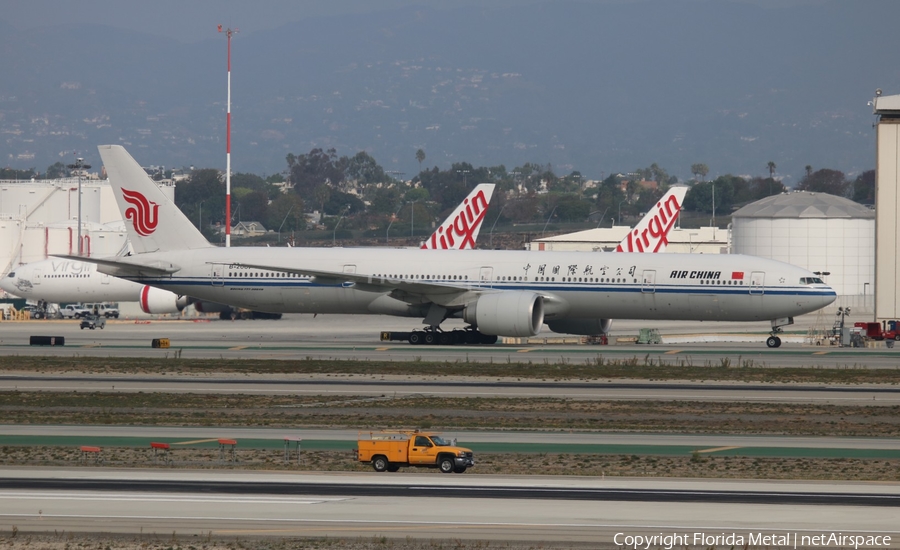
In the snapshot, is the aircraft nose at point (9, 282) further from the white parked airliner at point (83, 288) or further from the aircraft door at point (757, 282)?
the aircraft door at point (757, 282)

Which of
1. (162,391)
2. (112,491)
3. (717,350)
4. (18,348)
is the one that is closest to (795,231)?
(717,350)

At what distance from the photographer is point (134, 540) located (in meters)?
18.1

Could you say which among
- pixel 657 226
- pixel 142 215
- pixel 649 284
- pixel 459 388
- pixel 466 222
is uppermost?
pixel 466 222

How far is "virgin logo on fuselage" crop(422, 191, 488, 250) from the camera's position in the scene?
7025 cm

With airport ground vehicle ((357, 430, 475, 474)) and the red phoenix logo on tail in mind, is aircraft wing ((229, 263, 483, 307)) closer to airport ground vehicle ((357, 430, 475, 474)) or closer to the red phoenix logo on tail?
the red phoenix logo on tail

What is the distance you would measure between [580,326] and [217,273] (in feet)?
56.7

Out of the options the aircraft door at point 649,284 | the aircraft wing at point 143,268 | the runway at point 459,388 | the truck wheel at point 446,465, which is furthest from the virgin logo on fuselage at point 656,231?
the truck wheel at point 446,465

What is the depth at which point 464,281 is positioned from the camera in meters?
54.7

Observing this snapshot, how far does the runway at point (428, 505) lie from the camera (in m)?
18.8

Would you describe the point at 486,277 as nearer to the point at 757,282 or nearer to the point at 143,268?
the point at 757,282

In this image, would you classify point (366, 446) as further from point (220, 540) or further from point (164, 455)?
point (220, 540)

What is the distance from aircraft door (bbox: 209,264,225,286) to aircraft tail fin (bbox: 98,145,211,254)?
241 cm

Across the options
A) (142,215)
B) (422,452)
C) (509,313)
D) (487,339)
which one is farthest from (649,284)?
(422,452)

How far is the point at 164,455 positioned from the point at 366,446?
15.5 feet
